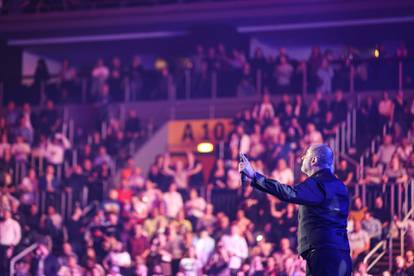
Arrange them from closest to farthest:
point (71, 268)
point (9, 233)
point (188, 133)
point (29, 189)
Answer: point (71, 268)
point (9, 233)
point (29, 189)
point (188, 133)

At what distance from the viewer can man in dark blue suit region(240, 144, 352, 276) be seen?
712cm

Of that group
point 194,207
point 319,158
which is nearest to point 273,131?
point 194,207

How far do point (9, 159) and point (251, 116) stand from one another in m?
5.17

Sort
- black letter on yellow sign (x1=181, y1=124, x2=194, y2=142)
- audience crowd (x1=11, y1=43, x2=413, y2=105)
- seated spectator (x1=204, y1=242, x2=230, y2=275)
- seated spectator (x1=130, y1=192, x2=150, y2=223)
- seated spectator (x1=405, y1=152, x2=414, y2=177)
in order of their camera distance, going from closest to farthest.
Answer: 1. seated spectator (x1=204, y1=242, x2=230, y2=275)
2. seated spectator (x1=405, y1=152, x2=414, y2=177)
3. seated spectator (x1=130, y1=192, x2=150, y2=223)
4. audience crowd (x1=11, y1=43, x2=413, y2=105)
5. black letter on yellow sign (x1=181, y1=124, x2=194, y2=142)

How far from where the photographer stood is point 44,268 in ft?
53.9

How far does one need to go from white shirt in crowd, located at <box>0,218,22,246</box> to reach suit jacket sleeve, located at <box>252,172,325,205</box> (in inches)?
437

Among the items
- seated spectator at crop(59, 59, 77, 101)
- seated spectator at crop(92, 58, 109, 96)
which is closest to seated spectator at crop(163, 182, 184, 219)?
seated spectator at crop(92, 58, 109, 96)

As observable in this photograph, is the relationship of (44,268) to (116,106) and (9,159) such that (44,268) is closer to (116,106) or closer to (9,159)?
(9,159)

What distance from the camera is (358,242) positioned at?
1502cm

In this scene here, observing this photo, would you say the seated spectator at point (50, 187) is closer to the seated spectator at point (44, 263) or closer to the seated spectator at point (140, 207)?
the seated spectator at point (44, 263)

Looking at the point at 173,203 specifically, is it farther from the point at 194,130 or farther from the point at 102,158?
the point at 194,130

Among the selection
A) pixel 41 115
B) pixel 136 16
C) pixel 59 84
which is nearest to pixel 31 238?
pixel 41 115

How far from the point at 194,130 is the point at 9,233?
5.88 m

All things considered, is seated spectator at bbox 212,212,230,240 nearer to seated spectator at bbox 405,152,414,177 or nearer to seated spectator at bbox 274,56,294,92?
seated spectator at bbox 405,152,414,177
